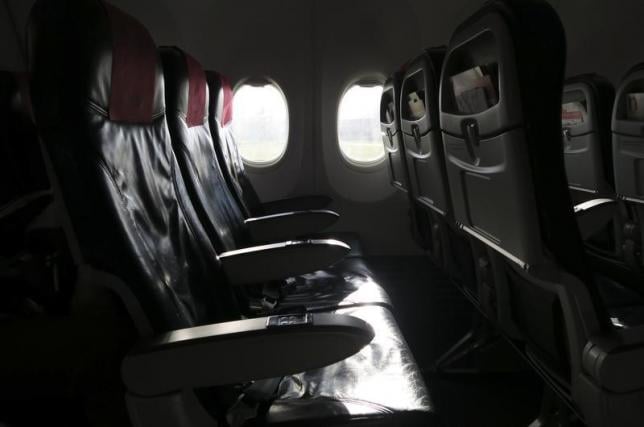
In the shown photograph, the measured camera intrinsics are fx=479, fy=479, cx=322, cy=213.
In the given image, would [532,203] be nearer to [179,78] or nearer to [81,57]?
[81,57]

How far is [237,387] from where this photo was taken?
1.21 metres

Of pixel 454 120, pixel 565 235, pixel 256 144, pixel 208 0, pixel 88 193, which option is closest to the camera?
pixel 88 193

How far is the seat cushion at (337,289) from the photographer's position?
1904mm

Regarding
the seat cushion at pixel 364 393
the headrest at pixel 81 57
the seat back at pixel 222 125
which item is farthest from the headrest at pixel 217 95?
the seat cushion at pixel 364 393

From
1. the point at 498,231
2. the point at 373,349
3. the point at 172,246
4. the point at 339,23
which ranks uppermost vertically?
the point at 339,23

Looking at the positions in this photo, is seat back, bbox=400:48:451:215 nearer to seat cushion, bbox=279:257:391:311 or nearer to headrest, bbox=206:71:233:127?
seat cushion, bbox=279:257:391:311

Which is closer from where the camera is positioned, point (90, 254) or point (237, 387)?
point (90, 254)

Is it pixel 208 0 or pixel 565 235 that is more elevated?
pixel 208 0

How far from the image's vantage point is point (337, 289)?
6.83 ft

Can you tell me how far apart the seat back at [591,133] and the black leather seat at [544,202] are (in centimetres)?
138

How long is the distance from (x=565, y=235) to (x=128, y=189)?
98 centimetres

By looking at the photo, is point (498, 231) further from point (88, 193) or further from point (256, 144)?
Answer: point (256, 144)

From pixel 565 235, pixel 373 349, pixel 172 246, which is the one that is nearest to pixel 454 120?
pixel 565 235

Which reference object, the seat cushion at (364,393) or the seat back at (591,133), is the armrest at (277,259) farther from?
the seat back at (591,133)
